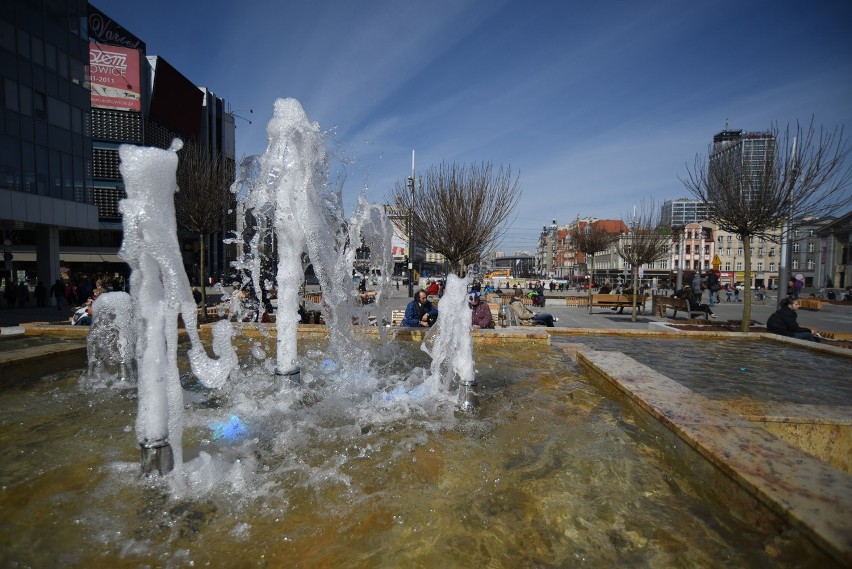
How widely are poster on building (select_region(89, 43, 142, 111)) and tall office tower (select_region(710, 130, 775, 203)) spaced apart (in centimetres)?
4823

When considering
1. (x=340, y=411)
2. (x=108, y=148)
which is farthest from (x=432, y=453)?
(x=108, y=148)

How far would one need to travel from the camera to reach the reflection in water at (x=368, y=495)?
1969mm

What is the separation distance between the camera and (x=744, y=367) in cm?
569

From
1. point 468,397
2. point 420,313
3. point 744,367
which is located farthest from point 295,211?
point 744,367

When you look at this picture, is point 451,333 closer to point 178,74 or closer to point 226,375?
point 226,375

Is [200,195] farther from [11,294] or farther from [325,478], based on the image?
[11,294]

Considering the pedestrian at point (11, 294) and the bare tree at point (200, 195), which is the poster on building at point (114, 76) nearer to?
the pedestrian at point (11, 294)

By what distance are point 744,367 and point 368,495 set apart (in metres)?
5.33

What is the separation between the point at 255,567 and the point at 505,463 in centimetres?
153

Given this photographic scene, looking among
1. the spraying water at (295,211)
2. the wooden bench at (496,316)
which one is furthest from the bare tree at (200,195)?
the wooden bench at (496,316)

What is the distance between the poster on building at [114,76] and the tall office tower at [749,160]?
48.2m

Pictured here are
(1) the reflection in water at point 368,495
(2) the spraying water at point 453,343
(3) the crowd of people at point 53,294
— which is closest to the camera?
(1) the reflection in water at point 368,495

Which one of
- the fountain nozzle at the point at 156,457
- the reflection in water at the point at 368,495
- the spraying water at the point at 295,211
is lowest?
the reflection in water at the point at 368,495

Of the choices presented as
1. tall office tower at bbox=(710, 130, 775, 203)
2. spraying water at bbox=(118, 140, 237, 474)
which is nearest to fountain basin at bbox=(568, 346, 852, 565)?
spraying water at bbox=(118, 140, 237, 474)
